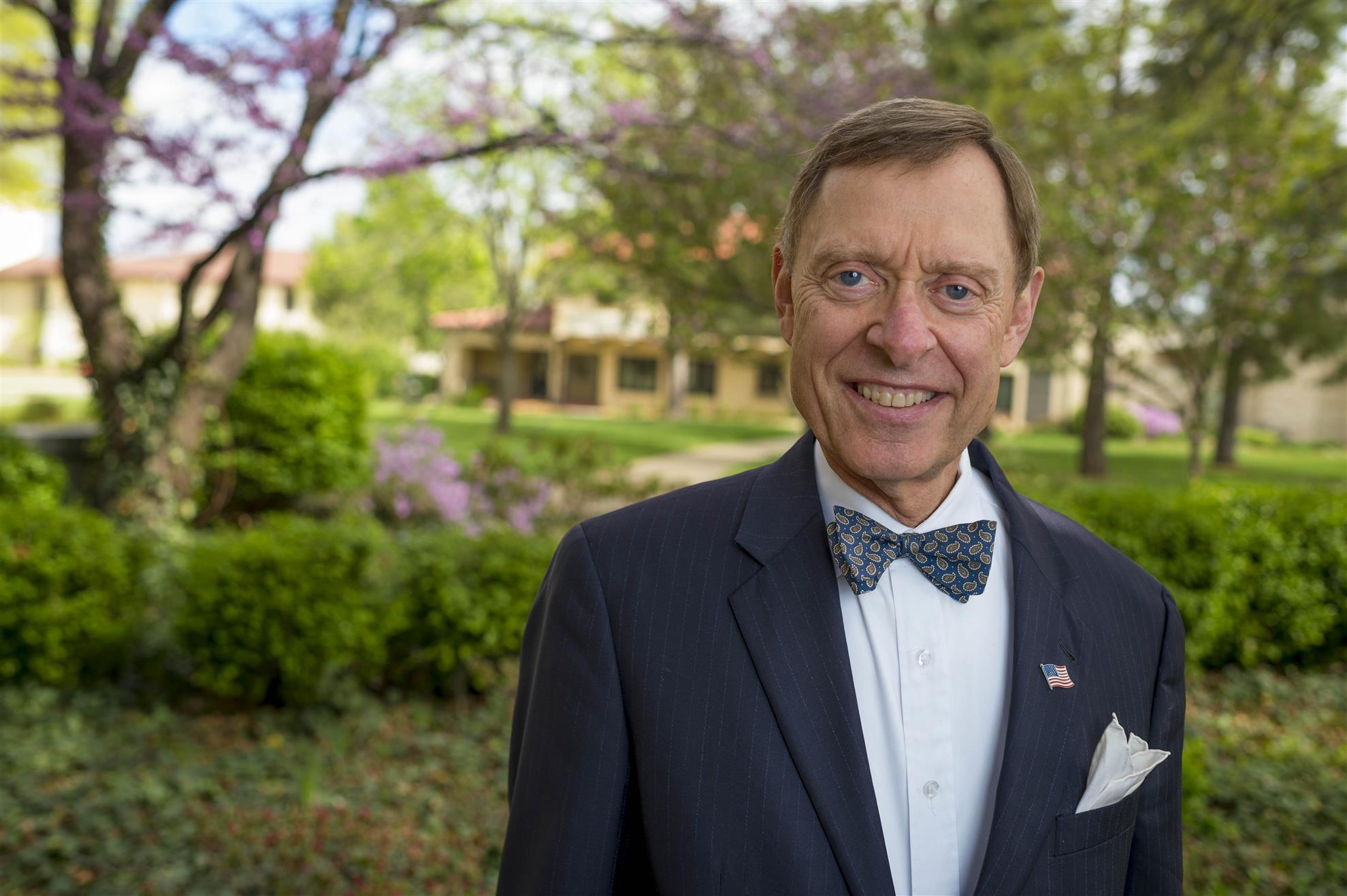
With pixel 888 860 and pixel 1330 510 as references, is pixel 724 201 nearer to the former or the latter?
pixel 1330 510

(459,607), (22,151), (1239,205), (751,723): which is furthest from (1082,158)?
(22,151)

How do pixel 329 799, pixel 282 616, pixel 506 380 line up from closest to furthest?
1. pixel 329 799
2. pixel 282 616
3. pixel 506 380

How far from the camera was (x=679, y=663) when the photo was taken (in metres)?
1.44

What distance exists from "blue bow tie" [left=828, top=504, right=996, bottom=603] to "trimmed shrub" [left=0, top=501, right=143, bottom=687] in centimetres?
580

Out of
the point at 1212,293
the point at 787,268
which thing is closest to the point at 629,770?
the point at 787,268

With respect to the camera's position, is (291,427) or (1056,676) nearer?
(1056,676)

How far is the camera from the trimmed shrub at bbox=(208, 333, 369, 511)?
10.8m

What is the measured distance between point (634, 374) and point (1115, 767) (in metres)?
38.9

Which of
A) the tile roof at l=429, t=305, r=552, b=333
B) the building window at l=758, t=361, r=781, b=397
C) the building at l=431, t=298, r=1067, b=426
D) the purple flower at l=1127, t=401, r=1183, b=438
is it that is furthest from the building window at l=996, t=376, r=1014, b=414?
the tile roof at l=429, t=305, r=552, b=333

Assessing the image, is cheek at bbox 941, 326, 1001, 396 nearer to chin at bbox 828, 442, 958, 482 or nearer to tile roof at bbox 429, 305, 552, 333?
chin at bbox 828, 442, 958, 482

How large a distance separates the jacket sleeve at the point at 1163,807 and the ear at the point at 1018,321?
0.53 metres

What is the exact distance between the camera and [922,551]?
152cm

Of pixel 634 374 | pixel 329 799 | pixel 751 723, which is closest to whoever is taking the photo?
pixel 751 723

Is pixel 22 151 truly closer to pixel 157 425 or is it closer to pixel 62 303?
pixel 157 425
